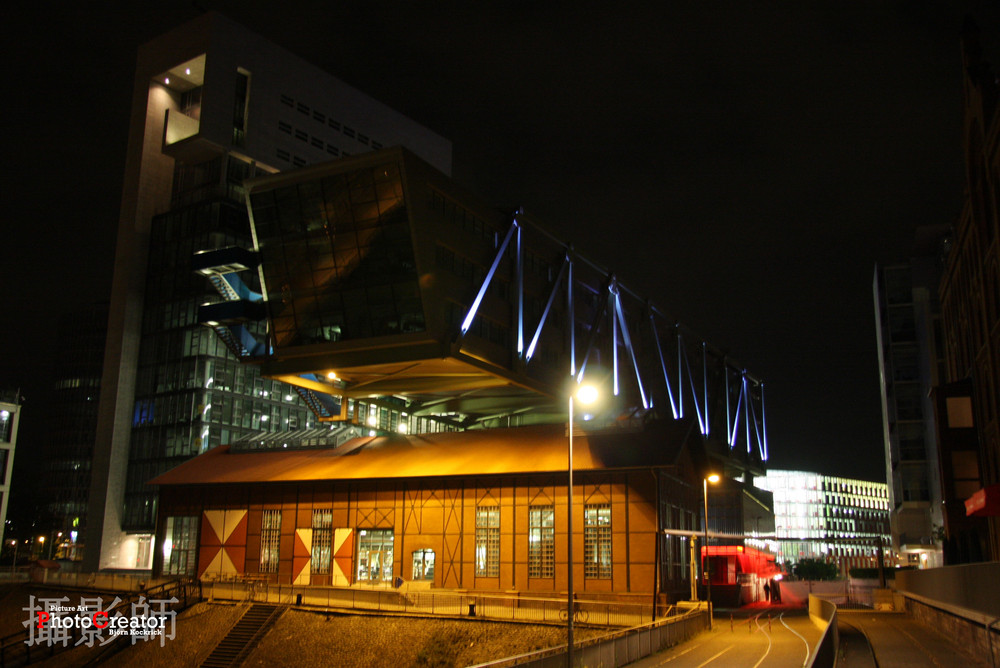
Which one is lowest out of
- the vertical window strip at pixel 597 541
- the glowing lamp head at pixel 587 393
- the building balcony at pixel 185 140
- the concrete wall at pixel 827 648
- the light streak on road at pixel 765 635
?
the light streak on road at pixel 765 635

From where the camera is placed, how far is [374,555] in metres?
56.3

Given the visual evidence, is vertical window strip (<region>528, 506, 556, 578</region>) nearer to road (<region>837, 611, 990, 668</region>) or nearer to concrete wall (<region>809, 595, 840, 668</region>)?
concrete wall (<region>809, 595, 840, 668</region>)

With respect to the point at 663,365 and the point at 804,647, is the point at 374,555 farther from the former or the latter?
the point at 663,365

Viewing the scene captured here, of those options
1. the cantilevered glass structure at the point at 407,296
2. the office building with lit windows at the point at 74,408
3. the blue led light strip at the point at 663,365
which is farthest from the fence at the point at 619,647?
the office building with lit windows at the point at 74,408

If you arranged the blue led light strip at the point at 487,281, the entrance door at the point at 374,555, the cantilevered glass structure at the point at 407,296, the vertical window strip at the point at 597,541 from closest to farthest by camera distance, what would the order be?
1. the vertical window strip at the point at 597,541
2. the cantilevered glass structure at the point at 407,296
3. the blue led light strip at the point at 487,281
4. the entrance door at the point at 374,555

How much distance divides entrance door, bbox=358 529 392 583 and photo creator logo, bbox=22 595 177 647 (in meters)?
11.9

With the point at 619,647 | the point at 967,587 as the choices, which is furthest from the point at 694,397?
the point at 619,647

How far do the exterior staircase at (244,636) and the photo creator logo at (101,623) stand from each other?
4363 mm

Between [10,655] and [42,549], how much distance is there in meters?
96.5

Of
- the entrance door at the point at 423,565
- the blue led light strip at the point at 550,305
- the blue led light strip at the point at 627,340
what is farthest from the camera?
the blue led light strip at the point at 627,340

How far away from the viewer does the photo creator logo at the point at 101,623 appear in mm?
49644

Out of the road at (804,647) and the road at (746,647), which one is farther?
the road at (746,647)

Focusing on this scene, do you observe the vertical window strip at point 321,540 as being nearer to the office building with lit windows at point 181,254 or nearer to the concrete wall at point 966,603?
the concrete wall at point 966,603

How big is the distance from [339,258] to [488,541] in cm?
1974
